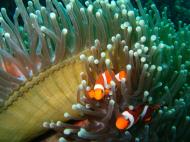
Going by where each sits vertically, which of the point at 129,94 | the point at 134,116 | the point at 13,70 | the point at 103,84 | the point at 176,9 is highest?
the point at 176,9

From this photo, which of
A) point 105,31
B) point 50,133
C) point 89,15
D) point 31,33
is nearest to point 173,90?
point 105,31

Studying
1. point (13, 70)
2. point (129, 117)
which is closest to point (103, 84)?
point (129, 117)

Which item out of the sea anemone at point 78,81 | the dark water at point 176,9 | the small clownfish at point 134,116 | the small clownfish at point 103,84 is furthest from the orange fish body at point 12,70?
the dark water at point 176,9

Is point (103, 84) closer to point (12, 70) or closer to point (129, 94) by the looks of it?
point (129, 94)

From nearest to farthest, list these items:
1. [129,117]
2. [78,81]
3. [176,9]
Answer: [129,117]
[78,81]
[176,9]

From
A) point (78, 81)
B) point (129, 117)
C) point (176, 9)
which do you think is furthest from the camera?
point (176, 9)

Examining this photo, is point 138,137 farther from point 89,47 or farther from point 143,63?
point 89,47
